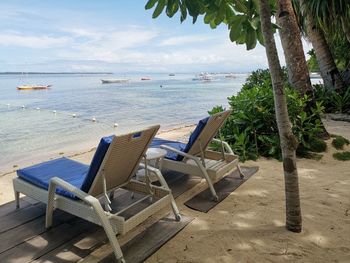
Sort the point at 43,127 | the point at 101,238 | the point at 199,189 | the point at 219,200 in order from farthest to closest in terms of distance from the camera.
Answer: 1. the point at 43,127
2. the point at 199,189
3. the point at 219,200
4. the point at 101,238

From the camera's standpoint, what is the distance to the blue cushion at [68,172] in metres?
2.62

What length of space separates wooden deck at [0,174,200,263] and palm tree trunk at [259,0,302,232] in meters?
1.19

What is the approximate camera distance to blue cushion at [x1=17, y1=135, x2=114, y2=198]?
8.59 ft

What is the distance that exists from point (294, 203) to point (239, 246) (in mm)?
645

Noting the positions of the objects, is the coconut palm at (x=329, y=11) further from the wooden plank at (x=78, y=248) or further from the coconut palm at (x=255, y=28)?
the wooden plank at (x=78, y=248)

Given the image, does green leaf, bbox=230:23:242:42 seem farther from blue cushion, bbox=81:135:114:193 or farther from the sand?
the sand

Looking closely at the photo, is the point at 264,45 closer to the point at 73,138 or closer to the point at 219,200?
the point at 219,200

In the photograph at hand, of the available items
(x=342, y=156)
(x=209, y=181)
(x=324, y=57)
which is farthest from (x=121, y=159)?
(x=324, y=57)

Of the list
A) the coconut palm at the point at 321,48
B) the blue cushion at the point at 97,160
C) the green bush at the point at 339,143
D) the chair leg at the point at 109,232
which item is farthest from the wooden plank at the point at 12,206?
the coconut palm at the point at 321,48

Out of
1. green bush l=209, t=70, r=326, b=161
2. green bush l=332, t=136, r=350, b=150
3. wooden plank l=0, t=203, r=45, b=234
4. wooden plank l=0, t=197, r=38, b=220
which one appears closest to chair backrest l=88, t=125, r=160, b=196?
wooden plank l=0, t=203, r=45, b=234

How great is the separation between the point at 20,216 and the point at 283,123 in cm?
270

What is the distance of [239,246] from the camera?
8.75 ft

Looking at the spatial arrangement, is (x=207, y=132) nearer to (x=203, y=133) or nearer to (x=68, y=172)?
(x=203, y=133)

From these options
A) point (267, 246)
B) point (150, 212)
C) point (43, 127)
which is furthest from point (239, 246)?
point (43, 127)
